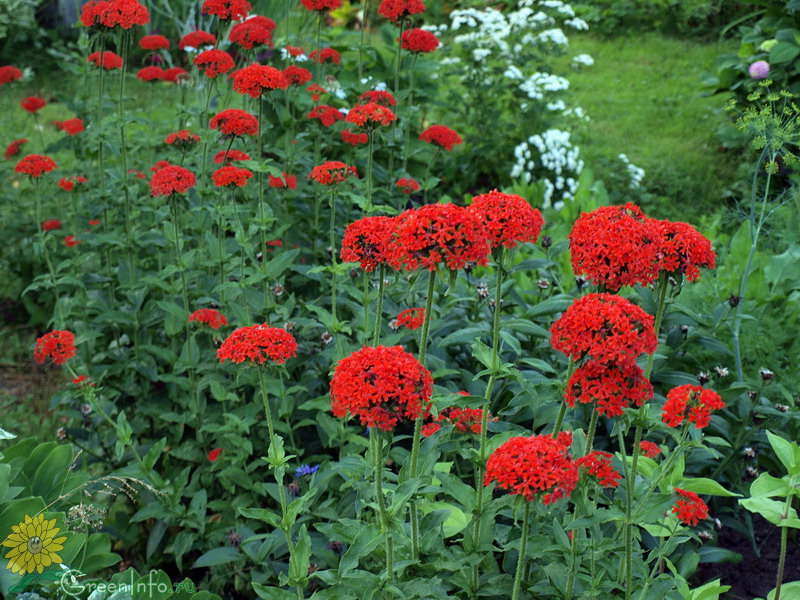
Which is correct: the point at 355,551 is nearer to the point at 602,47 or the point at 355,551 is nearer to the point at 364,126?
the point at 364,126

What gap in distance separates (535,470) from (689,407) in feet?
1.85

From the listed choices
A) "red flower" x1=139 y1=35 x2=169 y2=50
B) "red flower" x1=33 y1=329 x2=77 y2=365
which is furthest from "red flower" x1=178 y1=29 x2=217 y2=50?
"red flower" x1=33 y1=329 x2=77 y2=365

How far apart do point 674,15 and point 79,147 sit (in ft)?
26.9

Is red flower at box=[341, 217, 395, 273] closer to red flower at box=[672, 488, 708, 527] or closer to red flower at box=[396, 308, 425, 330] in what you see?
red flower at box=[396, 308, 425, 330]

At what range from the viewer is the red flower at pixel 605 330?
5.02 feet

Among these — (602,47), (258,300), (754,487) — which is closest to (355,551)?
(754,487)

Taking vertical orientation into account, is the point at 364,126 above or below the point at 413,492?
above

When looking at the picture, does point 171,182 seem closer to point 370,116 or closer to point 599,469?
point 370,116

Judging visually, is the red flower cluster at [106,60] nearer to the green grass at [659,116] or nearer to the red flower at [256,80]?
the red flower at [256,80]

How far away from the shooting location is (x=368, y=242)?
75.4 inches

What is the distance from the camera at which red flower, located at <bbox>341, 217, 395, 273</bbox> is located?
6.23 feet

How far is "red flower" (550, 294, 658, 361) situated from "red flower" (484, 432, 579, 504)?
206mm

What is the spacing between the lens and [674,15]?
9.77 meters

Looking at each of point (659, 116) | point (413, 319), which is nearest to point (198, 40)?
point (413, 319)
